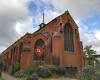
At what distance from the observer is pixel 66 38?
48.9m

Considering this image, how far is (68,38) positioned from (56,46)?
4834mm

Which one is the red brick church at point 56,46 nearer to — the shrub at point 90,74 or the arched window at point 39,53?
the arched window at point 39,53

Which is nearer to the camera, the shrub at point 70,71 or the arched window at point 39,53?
the shrub at point 70,71

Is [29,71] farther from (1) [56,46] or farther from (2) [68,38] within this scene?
(2) [68,38]

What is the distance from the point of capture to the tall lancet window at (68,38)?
4836 cm

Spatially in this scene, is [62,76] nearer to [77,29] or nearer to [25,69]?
[25,69]

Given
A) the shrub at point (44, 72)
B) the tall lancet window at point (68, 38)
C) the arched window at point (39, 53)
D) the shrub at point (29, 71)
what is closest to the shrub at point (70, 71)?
the tall lancet window at point (68, 38)

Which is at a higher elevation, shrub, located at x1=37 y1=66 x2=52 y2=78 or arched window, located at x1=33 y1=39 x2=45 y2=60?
arched window, located at x1=33 y1=39 x2=45 y2=60

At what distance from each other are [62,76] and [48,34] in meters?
11.4

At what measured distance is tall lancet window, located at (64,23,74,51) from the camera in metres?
48.4

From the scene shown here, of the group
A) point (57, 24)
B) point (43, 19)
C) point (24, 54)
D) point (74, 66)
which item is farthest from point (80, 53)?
point (43, 19)

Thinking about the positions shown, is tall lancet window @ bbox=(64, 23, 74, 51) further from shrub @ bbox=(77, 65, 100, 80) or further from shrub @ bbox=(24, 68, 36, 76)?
shrub @ bbox=(77, 65, 100, 80)

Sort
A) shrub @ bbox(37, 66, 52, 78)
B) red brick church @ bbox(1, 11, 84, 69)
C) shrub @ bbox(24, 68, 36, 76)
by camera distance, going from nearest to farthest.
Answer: shrub @ bbox(37, 66, 52, 78)
shrub @ bbox(24, 68, 36, 76)
red brick church @ bbox(1, 11, 84, 69)

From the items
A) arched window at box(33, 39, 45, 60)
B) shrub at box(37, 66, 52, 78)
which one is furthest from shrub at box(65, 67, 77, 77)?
arched window at box(33, 39, 45, 60)
